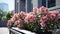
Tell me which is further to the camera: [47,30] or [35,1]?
[35,1]

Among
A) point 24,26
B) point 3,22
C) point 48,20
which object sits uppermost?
point 48,20

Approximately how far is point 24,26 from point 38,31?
2.24 metres

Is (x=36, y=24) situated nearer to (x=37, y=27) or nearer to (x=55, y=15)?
(x=37, y=27)

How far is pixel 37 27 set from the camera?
542 centimetres

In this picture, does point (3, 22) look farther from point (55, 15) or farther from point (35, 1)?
point (55, 15)

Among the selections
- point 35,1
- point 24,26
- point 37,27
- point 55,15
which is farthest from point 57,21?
point 35,1

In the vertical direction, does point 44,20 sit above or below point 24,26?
above

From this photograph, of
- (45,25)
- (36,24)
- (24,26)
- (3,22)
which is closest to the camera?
(45,25)

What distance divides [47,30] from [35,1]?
8.62 metres

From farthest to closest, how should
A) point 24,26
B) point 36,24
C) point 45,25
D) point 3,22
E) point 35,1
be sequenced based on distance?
point 3,22 < point 35,1 < point 24,26 < point 36,24 < point 45,25

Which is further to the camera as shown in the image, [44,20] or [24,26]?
[24,26]

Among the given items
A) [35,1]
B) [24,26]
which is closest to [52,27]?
[24,26]

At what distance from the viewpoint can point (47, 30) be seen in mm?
5262

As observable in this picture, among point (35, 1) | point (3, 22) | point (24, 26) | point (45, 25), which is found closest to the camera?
point (45, 25)
